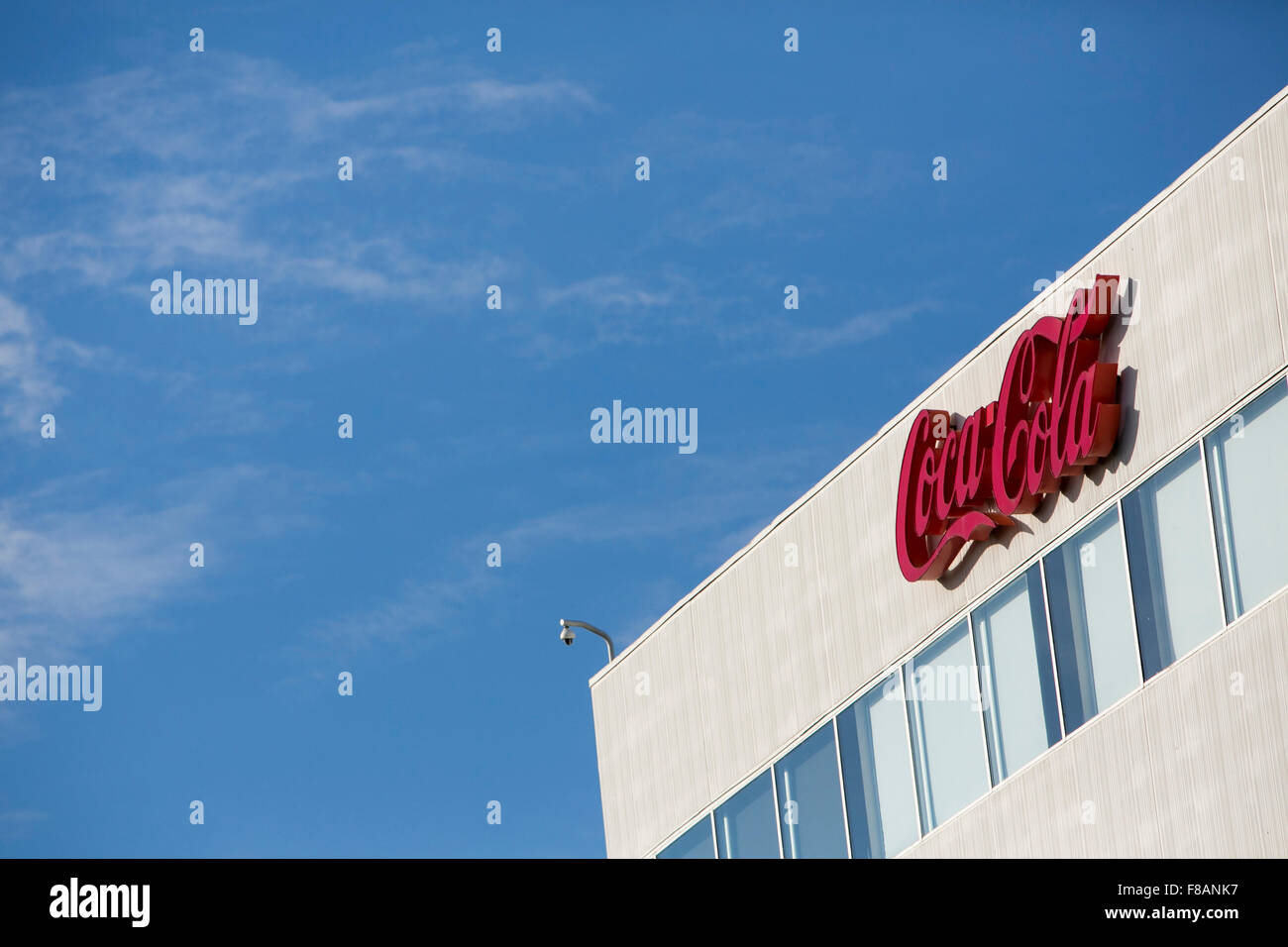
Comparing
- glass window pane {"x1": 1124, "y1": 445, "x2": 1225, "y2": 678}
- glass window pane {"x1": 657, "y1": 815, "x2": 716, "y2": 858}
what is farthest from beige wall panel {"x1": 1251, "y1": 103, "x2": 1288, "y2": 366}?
glass window pane {"x1": 657, "y1": 815, "x2": 716, "y2": 858}

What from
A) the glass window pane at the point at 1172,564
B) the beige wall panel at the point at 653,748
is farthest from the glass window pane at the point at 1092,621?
the beige wall panel at the point at 653,748

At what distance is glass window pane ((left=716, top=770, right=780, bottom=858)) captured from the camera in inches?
980

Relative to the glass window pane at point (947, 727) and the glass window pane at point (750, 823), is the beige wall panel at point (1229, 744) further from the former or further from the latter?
the glass window pane at point (750, 823)

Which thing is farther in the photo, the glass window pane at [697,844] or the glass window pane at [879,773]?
the glass window pane at [697,844]

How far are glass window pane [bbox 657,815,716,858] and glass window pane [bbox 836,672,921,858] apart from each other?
4108 millimetres

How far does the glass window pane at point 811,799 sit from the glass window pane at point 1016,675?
3863 mm

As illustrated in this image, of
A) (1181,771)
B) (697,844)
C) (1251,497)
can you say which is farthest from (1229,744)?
(697,844)

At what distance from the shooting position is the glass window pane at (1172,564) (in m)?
16.5

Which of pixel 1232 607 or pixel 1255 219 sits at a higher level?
pixel 1255 219

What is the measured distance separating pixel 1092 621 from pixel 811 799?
22.5 feet

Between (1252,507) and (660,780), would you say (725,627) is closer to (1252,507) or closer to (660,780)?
(660,780)
